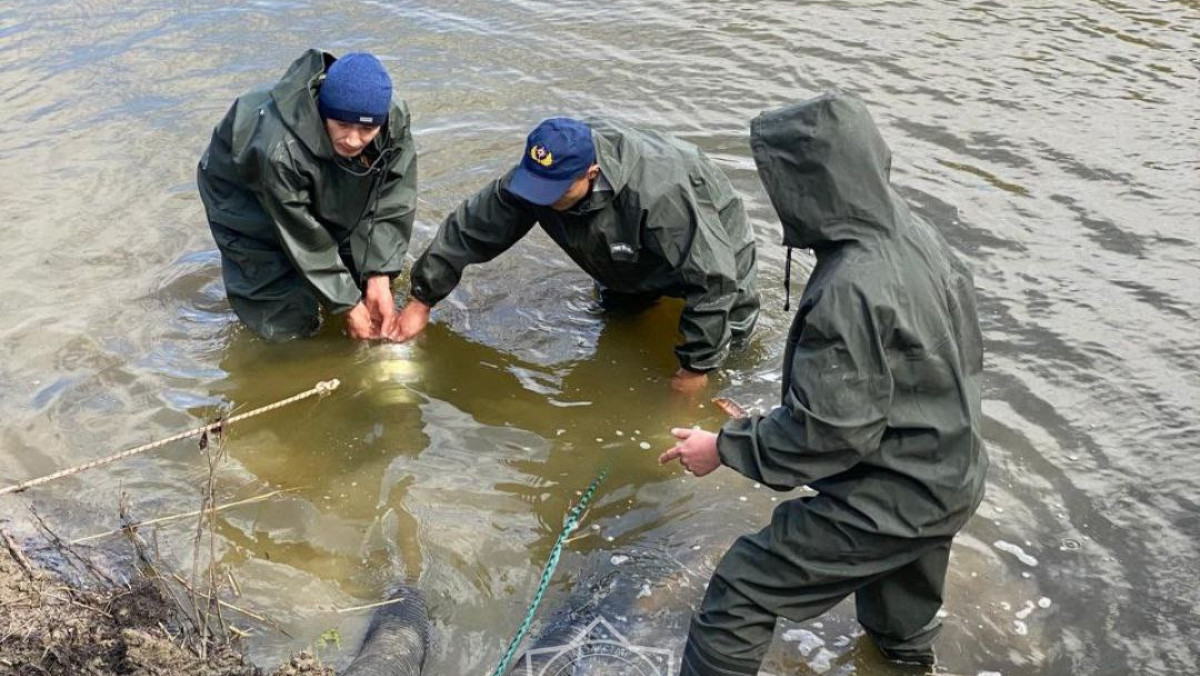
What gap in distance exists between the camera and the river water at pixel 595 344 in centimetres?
444

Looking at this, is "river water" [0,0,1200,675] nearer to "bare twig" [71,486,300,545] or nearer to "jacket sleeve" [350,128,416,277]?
"bare twig" [71,486,300,545]

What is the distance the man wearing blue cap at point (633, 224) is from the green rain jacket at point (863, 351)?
1.61 meters

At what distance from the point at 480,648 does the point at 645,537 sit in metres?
0.89

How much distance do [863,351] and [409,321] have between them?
3334 mm

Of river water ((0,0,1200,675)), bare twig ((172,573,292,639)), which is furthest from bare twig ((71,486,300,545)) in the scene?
bare twig ((172,573,292,639))

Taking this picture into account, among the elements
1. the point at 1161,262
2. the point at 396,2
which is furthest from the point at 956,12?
the point at 396,2

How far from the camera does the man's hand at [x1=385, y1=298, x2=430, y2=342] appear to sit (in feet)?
19.2

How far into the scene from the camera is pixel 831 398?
10.0 ft

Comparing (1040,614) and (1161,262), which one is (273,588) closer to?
(1040,614)

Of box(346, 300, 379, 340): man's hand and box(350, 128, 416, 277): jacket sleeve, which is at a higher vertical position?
box(350, 128, 416, 277): jacket sleeve

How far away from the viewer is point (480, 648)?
4125mm

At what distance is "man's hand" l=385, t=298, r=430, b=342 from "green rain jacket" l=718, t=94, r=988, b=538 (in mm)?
2887

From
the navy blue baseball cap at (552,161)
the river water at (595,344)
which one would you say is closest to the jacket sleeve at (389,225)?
the river water at (595,344)

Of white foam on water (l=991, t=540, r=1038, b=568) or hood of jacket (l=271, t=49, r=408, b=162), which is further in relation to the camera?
hood of jacket (l=271, t=49, r=408, b=162)
